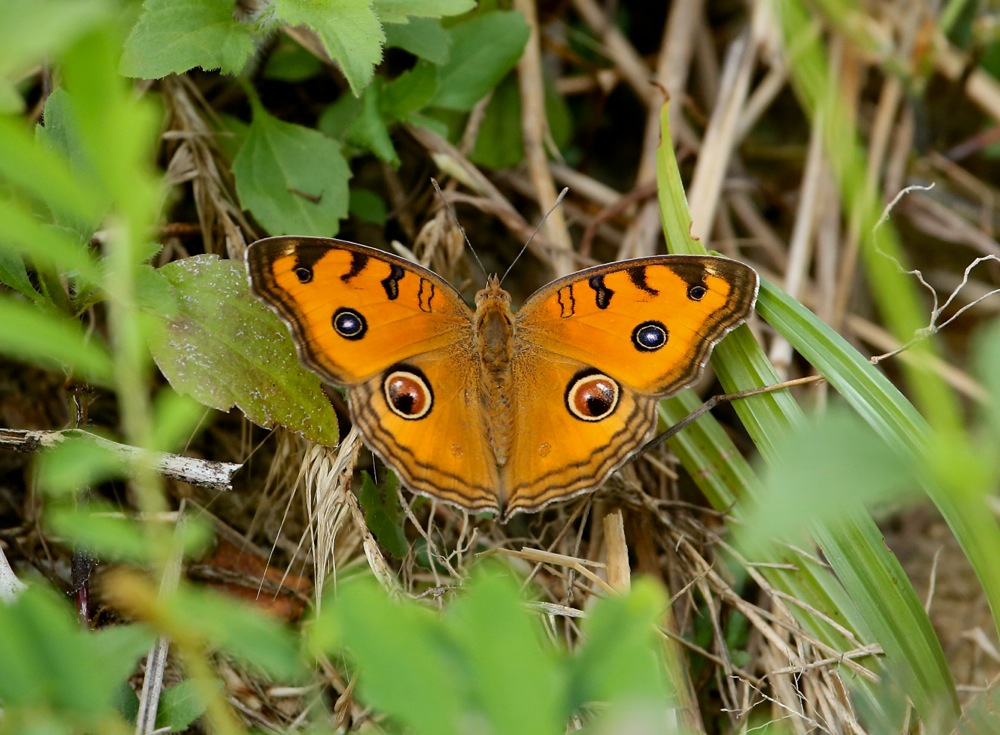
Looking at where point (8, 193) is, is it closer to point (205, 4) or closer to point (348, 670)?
point (205, 4)

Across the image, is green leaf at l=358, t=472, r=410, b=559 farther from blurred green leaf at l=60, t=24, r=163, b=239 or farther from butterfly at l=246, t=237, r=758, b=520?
blurred green leaf at l=60, t=24, r=163, b=239

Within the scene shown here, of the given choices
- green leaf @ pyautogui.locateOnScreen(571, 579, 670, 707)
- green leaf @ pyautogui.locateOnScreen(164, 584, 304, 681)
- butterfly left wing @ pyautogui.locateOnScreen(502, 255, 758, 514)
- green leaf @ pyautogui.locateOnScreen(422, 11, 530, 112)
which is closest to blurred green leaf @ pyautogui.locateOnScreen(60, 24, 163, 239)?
green leaf @ pyautogui.locateOnScreen(164, 584, 304, 681)

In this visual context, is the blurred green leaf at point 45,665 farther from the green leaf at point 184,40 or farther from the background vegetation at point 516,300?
the green leaf at point 184,40

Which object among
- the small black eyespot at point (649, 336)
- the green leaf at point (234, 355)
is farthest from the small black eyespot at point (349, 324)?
the small black eyespot at point (649, 336)

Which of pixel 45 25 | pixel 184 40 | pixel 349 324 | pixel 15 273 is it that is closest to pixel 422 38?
pixel 184 40

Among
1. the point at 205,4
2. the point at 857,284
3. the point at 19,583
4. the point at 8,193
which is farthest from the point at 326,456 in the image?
the point at 857,284
